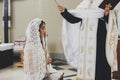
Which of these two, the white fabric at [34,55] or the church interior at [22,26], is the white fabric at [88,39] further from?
the church interior at [22,26]

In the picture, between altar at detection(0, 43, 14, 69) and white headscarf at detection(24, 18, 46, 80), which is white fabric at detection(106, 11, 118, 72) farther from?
altar at detection(0, 43, 14, 69)

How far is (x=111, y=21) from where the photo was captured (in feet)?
12.1

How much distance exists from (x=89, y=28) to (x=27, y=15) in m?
4.43

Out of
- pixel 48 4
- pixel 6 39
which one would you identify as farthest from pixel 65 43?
pixel 6 39

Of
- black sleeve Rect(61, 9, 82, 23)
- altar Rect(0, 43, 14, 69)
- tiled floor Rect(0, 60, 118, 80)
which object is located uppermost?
black sleeve Rect(61, 9, 82, 23)

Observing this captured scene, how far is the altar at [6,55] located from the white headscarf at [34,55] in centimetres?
272

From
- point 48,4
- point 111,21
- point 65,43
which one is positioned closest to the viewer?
point 111,21

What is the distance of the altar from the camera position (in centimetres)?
660

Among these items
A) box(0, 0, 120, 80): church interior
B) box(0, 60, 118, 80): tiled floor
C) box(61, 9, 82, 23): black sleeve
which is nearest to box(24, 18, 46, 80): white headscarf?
box(61, 9, 82, 23): black sleeve

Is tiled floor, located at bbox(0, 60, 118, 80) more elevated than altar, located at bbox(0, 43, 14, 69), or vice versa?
altar, located at bbox(0, 43, 14, 69)

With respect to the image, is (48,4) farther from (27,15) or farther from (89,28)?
(89,28)

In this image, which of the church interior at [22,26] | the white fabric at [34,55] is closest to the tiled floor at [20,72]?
the church interior at [22,26]

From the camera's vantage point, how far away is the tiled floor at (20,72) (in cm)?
552

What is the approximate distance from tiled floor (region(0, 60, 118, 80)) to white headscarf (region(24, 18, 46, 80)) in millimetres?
1513
